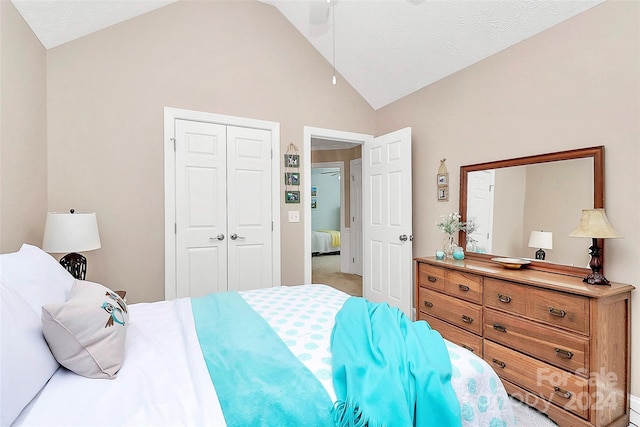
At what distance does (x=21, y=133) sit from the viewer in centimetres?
206

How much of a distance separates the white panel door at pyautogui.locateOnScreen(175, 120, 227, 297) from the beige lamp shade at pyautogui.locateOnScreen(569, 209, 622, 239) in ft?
9.46

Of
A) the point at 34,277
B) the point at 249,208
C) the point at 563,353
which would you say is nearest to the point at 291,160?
the point at 249,208

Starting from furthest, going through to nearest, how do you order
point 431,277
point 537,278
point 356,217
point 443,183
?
point 356,217, point 443,183, point 431,277, point 537,278

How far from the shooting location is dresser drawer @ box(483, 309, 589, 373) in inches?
69.2

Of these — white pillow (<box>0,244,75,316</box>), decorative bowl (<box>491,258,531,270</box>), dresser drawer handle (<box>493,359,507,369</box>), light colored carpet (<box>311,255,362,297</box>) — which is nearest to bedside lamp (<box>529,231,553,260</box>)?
decorative bowl (<box>491,258,531,270</box>)

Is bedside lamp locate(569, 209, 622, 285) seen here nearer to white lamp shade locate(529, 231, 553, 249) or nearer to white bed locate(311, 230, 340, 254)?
white lamp shade locate(529, 231, 553, 249)

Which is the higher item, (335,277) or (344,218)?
(344,218)

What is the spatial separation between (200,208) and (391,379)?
2.53m

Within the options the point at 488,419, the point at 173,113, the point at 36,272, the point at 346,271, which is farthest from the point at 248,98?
the point at 346,271

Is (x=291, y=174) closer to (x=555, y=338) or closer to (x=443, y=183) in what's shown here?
(x=443, y=183)

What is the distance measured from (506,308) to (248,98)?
298 centimetres

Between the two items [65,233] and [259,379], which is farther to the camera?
[65,233]

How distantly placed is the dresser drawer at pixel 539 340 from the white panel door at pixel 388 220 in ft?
3.87

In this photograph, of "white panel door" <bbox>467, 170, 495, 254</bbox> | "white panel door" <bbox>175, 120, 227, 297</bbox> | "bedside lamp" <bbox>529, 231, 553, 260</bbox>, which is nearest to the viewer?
"bedside lamp" <bbox>529, 231, 553, 260</bbox>
